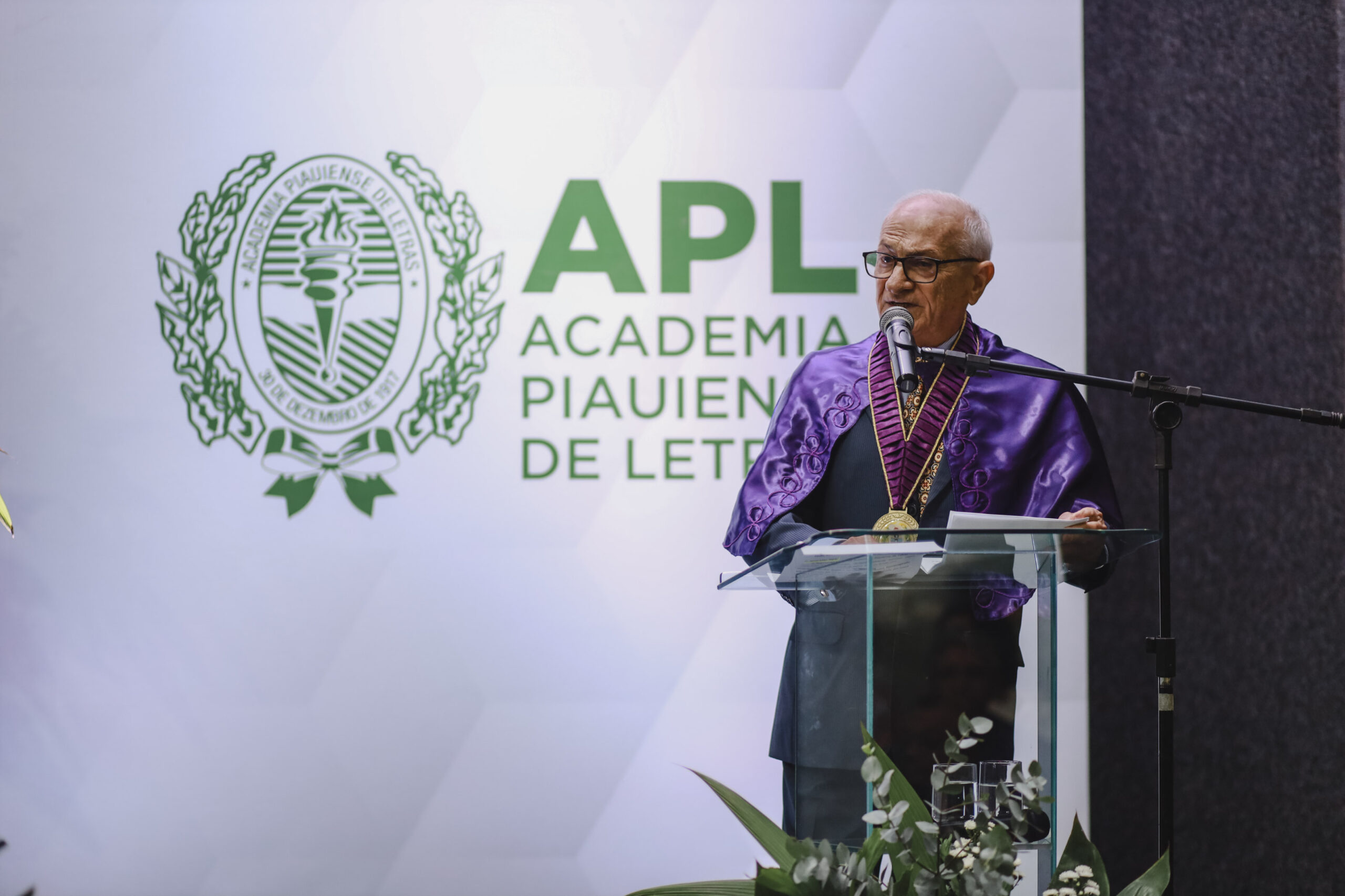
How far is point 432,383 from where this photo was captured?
3.29 m

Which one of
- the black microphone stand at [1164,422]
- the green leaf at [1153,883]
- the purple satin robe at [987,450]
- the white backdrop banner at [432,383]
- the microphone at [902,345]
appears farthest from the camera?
the white backdrop banner at [432,383]

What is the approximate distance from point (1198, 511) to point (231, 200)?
9.39ft

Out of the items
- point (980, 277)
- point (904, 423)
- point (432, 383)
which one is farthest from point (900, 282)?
point (432, 383)

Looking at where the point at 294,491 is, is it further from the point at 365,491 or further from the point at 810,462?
the point at 810,462

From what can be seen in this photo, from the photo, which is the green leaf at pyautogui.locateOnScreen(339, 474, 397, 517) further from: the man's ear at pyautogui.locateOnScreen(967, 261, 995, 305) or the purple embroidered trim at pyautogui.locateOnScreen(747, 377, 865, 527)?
the man's ear at pyautogui.locateOnScreen(967, 261, 995, 305)

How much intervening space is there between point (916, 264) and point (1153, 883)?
4.29ft

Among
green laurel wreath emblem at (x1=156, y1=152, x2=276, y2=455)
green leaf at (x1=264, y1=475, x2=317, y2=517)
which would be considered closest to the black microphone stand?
green leaf at (x1=264, y1=475, x2=317, y2=517)

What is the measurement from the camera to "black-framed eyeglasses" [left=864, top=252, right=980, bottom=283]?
224cm

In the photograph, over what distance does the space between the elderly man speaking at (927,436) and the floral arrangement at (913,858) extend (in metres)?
0.93

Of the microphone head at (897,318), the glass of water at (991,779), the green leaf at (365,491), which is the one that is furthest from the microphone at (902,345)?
the green leaf at (365,491)

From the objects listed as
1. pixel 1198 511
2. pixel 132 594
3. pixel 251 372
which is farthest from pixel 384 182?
pixel 1198 511

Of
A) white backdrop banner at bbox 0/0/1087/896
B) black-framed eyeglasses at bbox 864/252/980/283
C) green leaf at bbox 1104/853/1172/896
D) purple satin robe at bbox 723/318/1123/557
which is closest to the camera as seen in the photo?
green leaf at bbox 1104/853/1172/896

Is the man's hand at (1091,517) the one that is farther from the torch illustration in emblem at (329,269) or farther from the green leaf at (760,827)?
the torch illustration in emblem at (329,269)

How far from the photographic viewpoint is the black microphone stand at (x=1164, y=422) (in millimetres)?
1780
